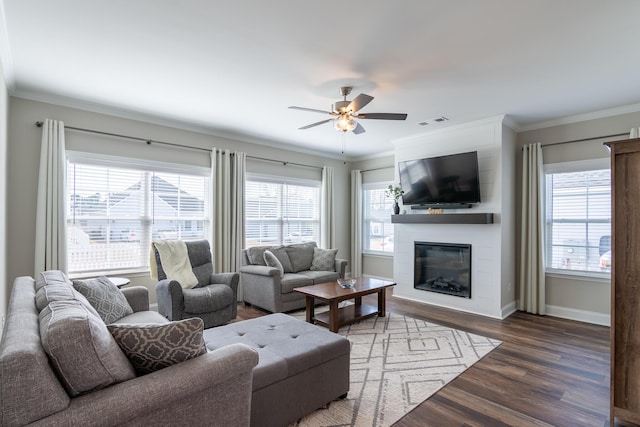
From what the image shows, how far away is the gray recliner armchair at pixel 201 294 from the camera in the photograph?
11.6ft

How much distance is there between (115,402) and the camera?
116 centimetres

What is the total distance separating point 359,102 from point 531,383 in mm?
2713

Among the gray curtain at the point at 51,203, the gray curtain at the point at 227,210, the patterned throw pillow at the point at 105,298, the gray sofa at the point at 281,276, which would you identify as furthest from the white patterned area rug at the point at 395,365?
the gray curtain at the point at 51,203

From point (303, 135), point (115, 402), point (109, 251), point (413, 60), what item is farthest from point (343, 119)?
point (109, 251)

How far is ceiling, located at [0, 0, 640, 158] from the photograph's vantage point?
2162mm

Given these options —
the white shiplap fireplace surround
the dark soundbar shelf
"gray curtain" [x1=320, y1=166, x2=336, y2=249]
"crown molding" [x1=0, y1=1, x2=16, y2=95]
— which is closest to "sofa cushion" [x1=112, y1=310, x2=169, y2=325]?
"crown molding" [x1=0, y1=1, x2=16, y2=95]

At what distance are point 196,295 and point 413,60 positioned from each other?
3173 mm

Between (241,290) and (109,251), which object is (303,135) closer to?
(241,290)

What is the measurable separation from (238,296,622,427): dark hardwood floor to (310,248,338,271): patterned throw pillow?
196 centimetres

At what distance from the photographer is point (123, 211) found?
425 cm

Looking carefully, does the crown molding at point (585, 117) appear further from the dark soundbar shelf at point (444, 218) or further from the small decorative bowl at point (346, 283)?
the small decorative bowl at point (346, 283)

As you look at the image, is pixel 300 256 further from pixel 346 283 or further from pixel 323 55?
pixel 323 55

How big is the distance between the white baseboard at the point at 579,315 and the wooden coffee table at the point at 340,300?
88.3 inches

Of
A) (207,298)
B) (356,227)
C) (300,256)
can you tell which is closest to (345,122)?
(207,298)
